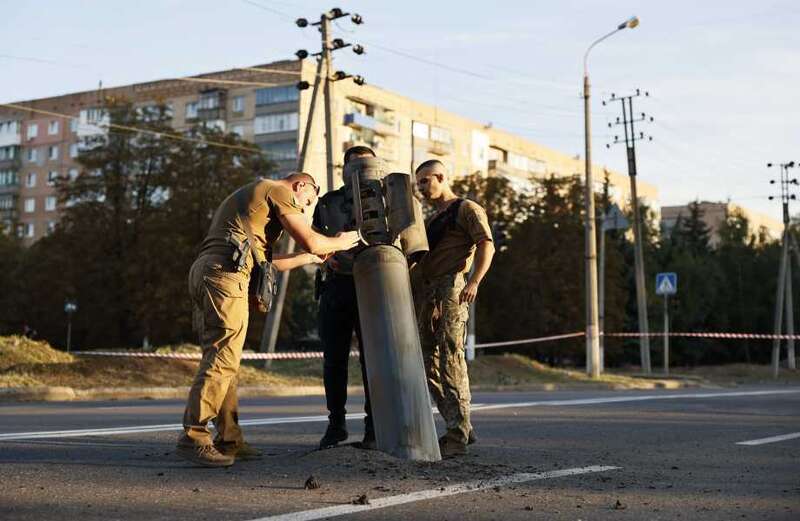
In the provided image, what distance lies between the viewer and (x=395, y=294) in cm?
604

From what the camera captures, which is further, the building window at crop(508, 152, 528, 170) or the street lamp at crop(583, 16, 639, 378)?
the building window at crop(508, 152, 528, 170)

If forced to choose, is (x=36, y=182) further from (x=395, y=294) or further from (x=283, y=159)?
(x=395, y=294)

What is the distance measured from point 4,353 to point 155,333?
26.7 metres

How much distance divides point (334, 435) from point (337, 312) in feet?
2.76

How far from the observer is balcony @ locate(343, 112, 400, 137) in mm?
69562

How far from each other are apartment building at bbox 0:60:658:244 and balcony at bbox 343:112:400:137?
0.23 feet

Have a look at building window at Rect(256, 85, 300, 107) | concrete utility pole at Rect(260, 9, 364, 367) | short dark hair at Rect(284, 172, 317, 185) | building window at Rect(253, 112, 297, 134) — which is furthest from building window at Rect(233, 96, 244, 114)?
short dark hair at Rect(284, 172, 317, 185)

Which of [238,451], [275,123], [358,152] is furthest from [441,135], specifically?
[238,451]

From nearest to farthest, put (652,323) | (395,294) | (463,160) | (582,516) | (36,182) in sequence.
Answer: (582,516) → (395,294) → (652,323) → (463,160) → (36,182)

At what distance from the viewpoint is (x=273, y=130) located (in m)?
70.8

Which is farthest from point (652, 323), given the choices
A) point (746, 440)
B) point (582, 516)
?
point (582, 516)

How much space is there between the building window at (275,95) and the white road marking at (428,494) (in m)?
64.6

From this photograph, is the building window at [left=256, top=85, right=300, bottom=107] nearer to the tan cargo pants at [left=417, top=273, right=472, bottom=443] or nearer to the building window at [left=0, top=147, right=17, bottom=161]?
the building window at [left=0, top=147, right=17, bottom=161]

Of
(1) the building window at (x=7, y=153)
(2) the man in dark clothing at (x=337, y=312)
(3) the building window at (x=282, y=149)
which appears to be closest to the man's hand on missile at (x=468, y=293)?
(2) the man in dark clothing at (x=337, y=312)
